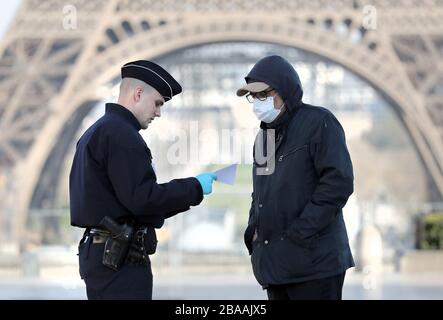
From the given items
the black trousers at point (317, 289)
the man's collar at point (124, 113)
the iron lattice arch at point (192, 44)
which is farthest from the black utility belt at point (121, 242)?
the iron lattice arch at point (192, 44)

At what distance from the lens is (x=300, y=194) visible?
4148 mm

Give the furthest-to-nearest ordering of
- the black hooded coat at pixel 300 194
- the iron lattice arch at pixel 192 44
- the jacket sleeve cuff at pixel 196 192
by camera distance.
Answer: the iron lattice arch at pixel 192 44, the black hooded coat at pixel 300 194, the jacket sleeve cuff at pixel 196 192

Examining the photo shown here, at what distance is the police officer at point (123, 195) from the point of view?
386cm

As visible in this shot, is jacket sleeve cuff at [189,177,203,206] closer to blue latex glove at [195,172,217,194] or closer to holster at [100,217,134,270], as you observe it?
blue latex glove at [195,172,217,194]

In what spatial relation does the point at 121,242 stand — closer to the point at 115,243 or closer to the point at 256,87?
the point at 115,243

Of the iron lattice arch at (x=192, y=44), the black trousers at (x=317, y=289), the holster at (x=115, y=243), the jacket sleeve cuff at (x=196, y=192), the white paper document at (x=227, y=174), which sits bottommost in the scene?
the black trousers at (x=317, y=289)

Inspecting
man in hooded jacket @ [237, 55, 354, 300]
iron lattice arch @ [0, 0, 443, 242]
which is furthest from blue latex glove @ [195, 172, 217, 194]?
iron lattice arch @ [0, 0, 443, 242]

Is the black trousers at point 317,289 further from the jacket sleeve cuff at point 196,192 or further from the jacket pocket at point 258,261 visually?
the jacket sleeve cuff at point 196,192

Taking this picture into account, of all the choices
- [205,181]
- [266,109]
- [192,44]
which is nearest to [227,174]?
[205,181]

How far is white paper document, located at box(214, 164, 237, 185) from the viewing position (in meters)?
4.18

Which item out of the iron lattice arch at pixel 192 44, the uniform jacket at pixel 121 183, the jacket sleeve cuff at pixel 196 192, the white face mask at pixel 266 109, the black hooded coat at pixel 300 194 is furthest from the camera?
the iron lattice arch at pixel 192 44

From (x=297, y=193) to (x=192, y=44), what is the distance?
1930cm

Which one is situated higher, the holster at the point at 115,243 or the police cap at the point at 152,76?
the police cap at the point at 152,76

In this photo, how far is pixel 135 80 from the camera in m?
4.05
